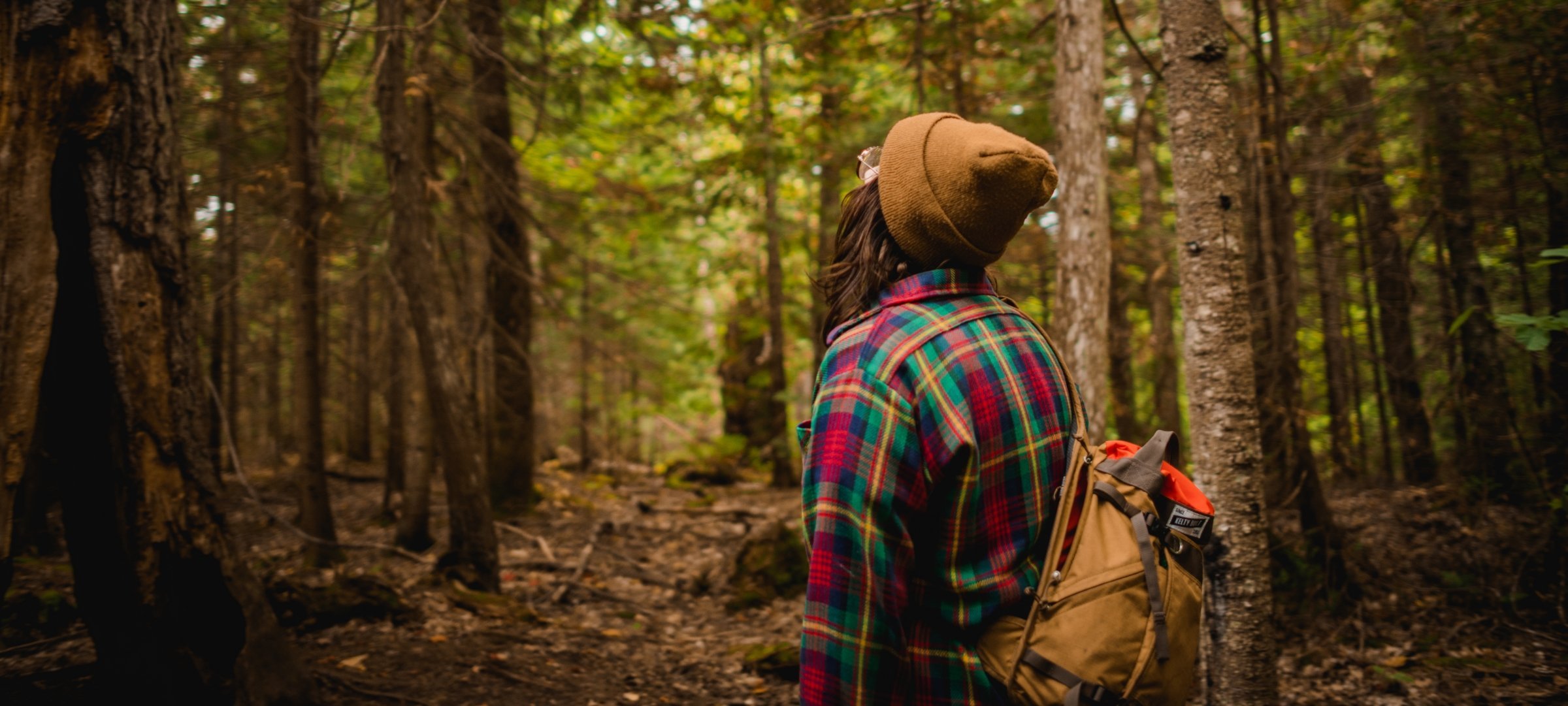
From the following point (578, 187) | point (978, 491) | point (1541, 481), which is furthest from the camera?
point (578, 187)

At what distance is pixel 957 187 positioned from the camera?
1.59 m

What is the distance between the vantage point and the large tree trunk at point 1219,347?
3633mm

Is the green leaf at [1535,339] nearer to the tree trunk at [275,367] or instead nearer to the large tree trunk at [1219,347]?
the large tree trunk at [1219,347]

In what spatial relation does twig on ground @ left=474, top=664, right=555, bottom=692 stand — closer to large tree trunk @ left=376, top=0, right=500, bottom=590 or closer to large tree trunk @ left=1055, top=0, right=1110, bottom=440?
large tree trunk @ left=376, top=0, right=500, bottom=590

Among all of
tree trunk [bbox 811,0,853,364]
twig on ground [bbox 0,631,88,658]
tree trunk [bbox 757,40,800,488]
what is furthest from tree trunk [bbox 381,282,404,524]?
tree trunk [bbox 757,40,800,488]

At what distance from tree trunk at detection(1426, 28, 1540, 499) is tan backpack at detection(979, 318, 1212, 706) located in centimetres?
589

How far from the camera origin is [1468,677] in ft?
15.2

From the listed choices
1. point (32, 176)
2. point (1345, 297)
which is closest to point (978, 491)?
point (32, 176)

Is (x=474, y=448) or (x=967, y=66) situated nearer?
(x=474, y=448)

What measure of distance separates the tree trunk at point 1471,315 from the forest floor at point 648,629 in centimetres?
49

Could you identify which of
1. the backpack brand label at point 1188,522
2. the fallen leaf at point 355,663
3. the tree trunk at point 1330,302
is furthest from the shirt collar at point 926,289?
the tree trunk at point 1330,302

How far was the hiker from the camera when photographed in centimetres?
148

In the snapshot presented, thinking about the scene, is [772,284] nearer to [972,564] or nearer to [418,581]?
[418,581]

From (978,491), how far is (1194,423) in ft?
9.31
